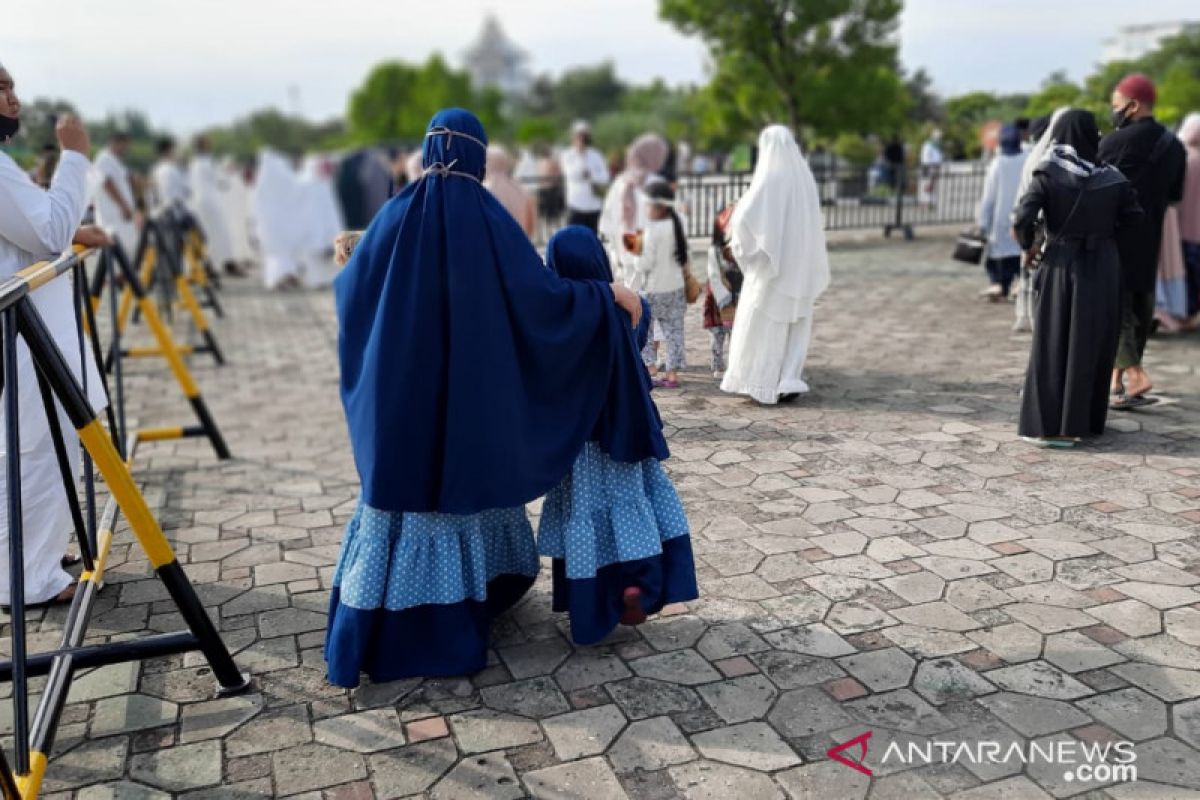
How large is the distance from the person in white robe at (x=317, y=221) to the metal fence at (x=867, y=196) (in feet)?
12.0

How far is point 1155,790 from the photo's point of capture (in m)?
2.75

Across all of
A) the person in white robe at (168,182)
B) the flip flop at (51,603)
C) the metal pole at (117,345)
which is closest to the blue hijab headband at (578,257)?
the flip flop at (51,603)

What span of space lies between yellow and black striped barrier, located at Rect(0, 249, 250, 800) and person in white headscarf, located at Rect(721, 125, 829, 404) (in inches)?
127

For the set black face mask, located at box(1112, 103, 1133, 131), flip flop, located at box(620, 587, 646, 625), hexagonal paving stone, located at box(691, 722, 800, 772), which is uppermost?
black face mask, located at box(1112, 103, 1133, 131)

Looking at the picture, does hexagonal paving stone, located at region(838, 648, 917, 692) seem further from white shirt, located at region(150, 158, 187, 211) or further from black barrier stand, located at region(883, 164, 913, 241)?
white shirt, located at region(150, 158, 187, 211)

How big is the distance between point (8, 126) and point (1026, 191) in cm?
481

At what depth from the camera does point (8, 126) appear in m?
3.96

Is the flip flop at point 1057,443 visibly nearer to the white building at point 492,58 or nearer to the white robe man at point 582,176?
the white robe man at point 582,176

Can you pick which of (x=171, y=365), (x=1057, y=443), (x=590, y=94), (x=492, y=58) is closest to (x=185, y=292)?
(x=171, y=365)

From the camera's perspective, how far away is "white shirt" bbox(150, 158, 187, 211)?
13.9 metres

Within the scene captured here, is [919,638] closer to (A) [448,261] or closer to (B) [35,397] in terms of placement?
(A) [448,261]

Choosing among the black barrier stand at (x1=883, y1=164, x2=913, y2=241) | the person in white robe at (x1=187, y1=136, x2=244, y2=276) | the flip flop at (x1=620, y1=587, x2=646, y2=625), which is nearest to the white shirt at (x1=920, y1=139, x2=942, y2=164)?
the black barrier stand at (x1=883, y1=164, x2=913, y2=241)

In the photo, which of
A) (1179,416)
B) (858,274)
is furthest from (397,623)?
(858,274)

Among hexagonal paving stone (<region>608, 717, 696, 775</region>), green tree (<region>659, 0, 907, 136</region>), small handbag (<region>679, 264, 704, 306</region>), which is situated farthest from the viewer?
green tree (<region>659, 0, 907, 136</region>)
